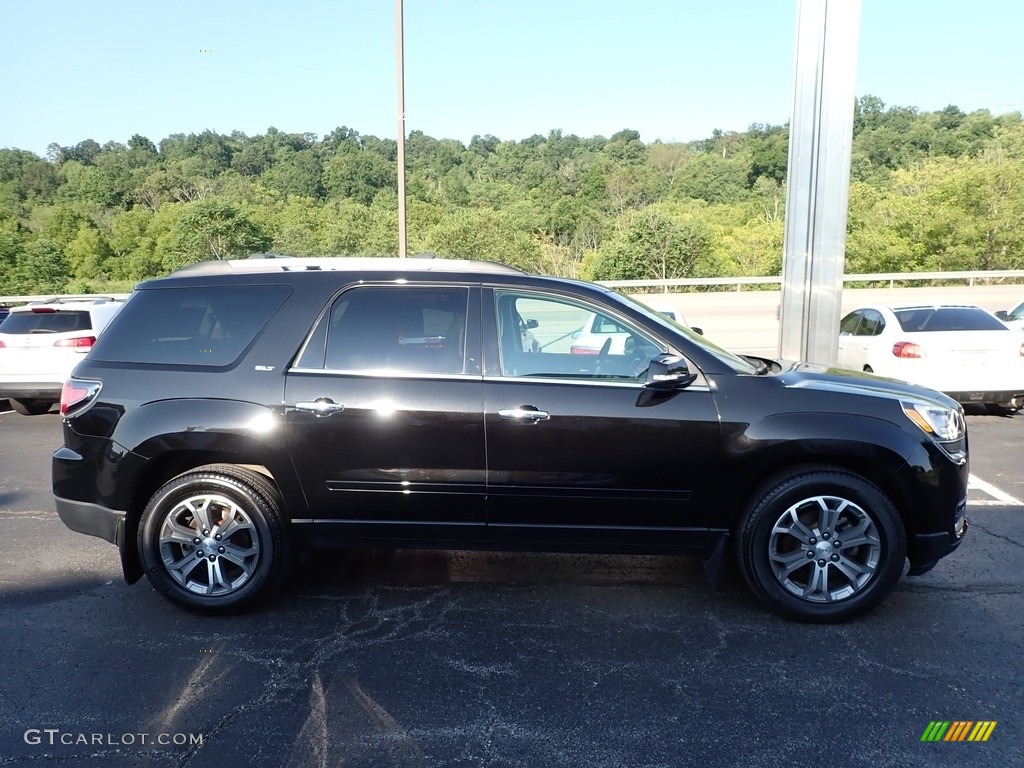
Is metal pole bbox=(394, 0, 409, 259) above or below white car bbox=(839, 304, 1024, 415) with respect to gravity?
above

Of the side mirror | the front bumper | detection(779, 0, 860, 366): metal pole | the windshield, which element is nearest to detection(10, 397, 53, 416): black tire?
the windshield

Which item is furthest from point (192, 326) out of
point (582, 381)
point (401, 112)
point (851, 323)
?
point (401, 112)

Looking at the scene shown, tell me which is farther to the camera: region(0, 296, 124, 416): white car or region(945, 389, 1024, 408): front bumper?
A: region(0, 296, 124, 416): white car

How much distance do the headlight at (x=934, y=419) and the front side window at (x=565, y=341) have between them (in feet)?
4.21

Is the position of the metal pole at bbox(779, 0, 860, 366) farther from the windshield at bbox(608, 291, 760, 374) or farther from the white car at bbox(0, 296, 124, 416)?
the white car at bbox(0, 296, 124, 416)

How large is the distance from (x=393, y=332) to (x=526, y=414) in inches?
33.6

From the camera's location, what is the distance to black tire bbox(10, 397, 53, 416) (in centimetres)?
1084

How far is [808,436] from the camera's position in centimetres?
390

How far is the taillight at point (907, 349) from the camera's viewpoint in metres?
9.57

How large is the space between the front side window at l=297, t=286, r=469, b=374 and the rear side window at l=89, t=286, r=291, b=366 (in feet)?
1.15

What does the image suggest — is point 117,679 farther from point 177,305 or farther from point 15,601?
point 177,305

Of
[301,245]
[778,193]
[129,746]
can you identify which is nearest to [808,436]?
[129,746]

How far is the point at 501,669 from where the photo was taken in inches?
140

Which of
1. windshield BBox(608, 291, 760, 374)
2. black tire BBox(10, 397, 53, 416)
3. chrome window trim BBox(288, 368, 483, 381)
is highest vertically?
windshield BBox(608, 291, 760, 374)
